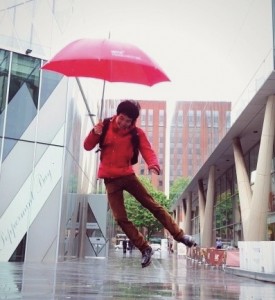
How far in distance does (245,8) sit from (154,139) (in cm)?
9265

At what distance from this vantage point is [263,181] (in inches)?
836

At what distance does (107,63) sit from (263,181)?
16.2 meters

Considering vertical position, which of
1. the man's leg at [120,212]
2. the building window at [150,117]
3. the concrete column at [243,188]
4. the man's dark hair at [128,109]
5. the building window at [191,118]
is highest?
the building window at [150,117]

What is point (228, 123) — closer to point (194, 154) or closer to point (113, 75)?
point (194, 154)

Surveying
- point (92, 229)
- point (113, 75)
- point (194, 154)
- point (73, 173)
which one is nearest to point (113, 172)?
point (113, 75)

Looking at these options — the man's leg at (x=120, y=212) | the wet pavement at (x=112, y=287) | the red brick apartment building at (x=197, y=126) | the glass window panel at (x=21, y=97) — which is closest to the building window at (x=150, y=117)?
the red brick apartment building at (x=197, y=126)

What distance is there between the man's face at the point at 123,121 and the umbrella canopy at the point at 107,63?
0.82 metres

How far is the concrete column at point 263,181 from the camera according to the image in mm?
21281

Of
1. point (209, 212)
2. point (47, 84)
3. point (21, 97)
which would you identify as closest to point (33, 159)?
point (21, 97)

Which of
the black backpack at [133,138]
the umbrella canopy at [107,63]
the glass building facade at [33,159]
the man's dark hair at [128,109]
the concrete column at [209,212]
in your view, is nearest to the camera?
the man's dark hair at [128,109]

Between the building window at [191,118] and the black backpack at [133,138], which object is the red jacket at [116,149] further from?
the building window at [191,118]

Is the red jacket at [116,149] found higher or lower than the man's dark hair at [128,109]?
lower

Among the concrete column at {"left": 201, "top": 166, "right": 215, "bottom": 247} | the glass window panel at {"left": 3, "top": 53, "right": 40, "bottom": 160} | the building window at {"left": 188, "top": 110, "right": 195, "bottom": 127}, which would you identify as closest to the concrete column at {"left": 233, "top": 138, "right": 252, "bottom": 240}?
the concrete column at {"left": 201, "top": 166, "right": 215, "bottom": 247}

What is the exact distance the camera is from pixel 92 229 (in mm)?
31859
